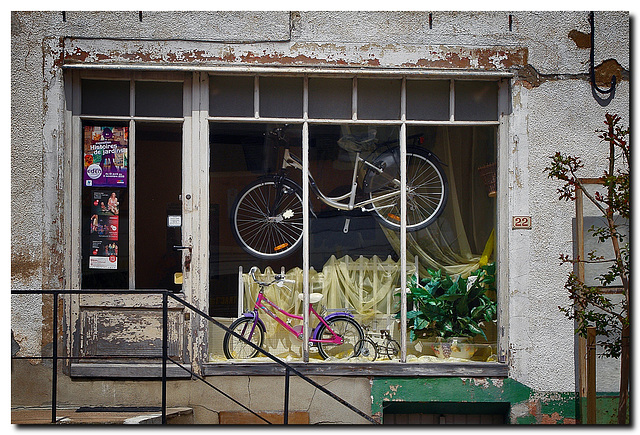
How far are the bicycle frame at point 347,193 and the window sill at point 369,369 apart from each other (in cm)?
143

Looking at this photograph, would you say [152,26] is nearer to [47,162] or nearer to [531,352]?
[47,162]

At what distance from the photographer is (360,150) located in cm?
652

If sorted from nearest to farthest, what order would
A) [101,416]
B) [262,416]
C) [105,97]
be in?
[101,416] → [262,416] → [105,97]

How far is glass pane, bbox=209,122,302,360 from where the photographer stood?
638cm

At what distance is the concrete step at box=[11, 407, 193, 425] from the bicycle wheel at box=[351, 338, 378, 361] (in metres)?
1.56

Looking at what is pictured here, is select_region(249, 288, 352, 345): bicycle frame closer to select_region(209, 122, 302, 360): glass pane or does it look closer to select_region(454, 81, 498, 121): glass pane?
select_region(209, 122, 302, 360): glass pane

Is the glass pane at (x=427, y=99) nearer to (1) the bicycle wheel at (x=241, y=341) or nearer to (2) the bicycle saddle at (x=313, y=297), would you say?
(2) the bicycle saddle at (x=313, y=297)

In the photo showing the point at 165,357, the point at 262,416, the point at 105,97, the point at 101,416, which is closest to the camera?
the point at 165,357

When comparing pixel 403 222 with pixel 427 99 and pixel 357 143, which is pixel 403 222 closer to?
pixel 357 143

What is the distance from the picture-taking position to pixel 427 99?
641cm

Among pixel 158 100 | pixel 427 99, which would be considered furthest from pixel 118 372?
pixel 427 99

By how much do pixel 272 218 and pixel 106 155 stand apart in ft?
5.20

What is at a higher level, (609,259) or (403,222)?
(403,222)

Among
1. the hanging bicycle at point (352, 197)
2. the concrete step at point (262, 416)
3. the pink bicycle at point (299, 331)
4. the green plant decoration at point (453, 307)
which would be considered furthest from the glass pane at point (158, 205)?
the green plant decoration at point (453, 307)
